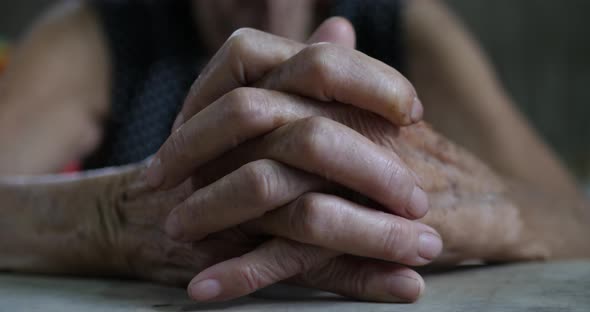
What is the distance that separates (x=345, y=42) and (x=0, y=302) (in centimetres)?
47

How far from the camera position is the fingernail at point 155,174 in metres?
0.67

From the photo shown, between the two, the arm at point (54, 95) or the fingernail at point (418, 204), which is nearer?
the fingernail at point (418, 204)

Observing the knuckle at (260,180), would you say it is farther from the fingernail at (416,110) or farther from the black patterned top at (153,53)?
the black patterned top at (153,53)

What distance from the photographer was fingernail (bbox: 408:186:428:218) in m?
0.63

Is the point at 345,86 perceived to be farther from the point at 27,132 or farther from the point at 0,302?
the point at 27,132

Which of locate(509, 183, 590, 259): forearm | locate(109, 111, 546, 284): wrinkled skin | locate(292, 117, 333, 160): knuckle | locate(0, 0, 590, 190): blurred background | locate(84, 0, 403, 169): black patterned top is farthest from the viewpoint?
locate(0, 0, 590, 190): blurred background

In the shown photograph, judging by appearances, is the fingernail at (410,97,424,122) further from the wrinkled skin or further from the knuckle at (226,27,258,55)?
the knuckle at (226,27,258,55)

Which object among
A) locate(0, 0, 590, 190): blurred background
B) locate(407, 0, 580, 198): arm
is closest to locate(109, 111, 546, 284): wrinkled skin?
locate(407, 0, 580, 198): arm

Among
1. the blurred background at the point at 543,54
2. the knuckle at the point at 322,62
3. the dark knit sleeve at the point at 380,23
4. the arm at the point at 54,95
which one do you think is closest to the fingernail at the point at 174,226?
the knuckle at the point at 322,62

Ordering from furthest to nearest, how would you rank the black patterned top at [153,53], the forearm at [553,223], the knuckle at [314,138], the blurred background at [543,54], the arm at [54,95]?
1. the blurred background at [543,54]
2. the black patterned top at [153,53]
3. the arm at [54,95]
4. the forearm at [553,223]
5. the knuckle at [314,138]

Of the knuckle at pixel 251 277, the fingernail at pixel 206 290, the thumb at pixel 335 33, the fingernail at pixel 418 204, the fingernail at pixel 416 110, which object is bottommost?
the fingernail at pixel 206 290

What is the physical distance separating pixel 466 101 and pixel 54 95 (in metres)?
0.87

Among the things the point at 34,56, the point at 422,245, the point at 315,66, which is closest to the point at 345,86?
the point at 315,66

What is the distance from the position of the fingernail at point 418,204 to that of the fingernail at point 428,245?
0.02 meters
